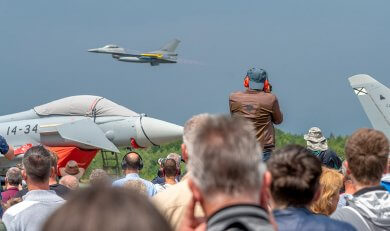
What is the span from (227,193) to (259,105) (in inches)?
218

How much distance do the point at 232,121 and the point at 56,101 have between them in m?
22.3

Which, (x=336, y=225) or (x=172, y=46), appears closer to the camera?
Answer: (x=336, y=225)

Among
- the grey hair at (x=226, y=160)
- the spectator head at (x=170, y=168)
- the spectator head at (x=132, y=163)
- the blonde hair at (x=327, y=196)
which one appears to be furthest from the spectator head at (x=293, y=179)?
the spectator head at (x=170, y=168)

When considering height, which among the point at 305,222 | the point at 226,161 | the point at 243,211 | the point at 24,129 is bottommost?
the point at 24,129

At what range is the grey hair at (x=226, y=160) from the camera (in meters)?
2.78

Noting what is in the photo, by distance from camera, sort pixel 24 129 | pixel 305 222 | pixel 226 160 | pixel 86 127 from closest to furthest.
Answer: pixel 226 160, pixel 305 222, pixel 86 127, pixel 24 129

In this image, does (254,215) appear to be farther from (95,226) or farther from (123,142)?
(123,142)

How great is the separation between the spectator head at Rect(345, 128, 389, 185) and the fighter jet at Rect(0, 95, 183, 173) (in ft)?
60.0

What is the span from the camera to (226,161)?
277 cm

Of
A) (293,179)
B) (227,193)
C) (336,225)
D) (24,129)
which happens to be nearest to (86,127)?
(24,129)

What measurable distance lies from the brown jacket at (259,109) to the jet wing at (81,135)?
14693 millimetres

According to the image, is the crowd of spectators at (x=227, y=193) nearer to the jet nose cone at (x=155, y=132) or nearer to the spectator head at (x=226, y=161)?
the spectator head at (x=226, y=161)

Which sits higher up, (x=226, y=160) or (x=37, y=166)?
(x=226, y=160)

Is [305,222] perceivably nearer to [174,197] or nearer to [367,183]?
[174,197]
